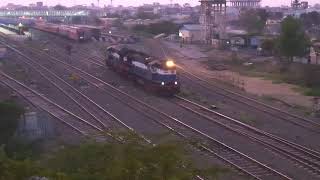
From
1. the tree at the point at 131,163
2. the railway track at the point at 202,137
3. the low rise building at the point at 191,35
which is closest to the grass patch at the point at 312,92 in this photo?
the railway track at the point at 202,137

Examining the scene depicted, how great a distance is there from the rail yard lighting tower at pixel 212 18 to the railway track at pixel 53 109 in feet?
99.2

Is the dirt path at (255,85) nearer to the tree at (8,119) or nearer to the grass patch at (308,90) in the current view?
the grass patch at (308,90)

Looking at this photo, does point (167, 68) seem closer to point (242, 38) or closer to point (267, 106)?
point (267, 106)

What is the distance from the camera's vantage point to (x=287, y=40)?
36094mm

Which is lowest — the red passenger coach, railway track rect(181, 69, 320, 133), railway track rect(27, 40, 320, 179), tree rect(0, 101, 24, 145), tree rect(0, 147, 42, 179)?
railway track rect(27, 40, 320, 179)

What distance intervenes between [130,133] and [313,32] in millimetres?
63654

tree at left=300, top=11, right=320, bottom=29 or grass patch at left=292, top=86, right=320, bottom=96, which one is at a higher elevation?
tree at left=300, top=11, right=320, bottom=29

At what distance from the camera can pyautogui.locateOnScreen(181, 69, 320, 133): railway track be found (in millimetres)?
19456

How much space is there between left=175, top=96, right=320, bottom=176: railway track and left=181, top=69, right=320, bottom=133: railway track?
202 cm

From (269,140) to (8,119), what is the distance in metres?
7.63

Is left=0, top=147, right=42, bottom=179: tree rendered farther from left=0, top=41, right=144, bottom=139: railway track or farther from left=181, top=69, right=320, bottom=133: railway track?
left=181, top=69, right=320, bottom=133: railway track

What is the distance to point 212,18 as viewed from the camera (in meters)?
57.1

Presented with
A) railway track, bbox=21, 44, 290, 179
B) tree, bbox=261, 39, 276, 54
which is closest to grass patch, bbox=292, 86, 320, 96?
railway track, bbox=21, 44, 290, 179

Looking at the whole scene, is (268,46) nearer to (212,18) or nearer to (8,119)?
(212,18)
